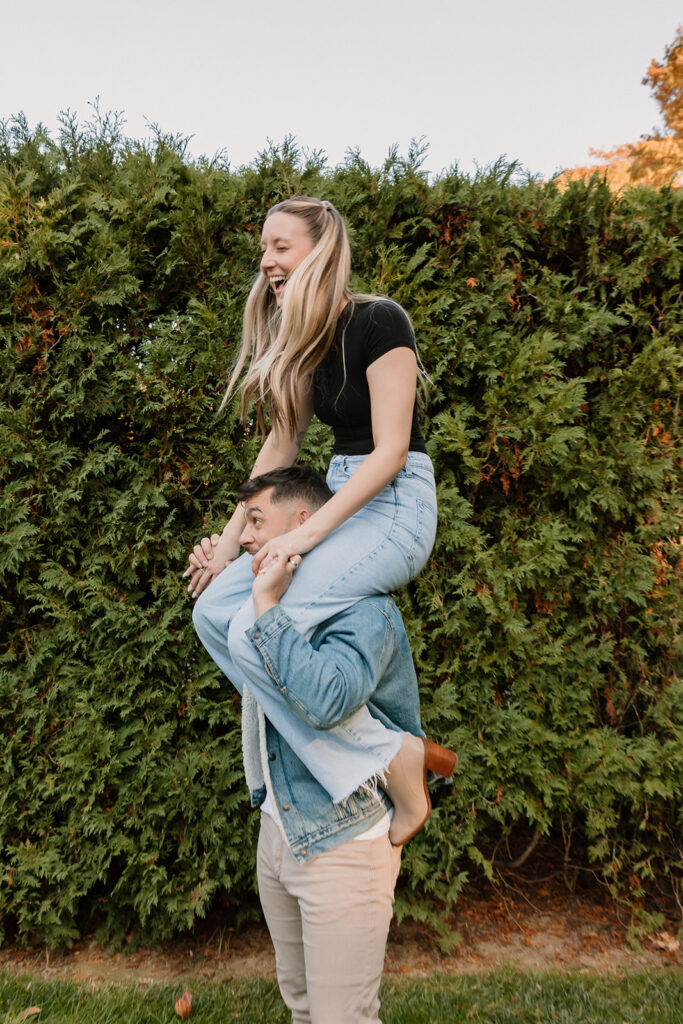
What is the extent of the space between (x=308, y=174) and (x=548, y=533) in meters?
2.15

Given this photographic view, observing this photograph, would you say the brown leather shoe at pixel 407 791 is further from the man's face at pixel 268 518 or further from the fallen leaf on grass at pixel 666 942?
the fallen leaf on grass at pixel 666 942

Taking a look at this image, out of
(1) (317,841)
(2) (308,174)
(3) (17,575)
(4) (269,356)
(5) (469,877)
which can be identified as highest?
(2) (308,174)

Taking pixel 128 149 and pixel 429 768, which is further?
pixel 128 149

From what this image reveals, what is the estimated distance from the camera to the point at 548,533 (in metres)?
3.71

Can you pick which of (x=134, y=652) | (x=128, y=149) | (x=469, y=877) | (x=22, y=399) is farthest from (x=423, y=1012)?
(x=128, y=149)

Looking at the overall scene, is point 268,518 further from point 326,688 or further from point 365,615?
point 326,688

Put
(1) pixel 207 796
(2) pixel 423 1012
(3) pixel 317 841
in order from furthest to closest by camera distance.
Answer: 1. (1) pixel 207 796
2. (2) pixel 423 1012
3. (3) pixel 317 841

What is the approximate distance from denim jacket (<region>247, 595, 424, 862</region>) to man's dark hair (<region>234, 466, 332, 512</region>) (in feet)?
1.19

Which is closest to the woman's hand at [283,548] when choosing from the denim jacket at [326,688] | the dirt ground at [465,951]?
the denim jacket at [326,688]

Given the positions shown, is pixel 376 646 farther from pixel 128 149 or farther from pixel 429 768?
pixel 128 149

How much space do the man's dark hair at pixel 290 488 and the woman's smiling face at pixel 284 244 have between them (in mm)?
550

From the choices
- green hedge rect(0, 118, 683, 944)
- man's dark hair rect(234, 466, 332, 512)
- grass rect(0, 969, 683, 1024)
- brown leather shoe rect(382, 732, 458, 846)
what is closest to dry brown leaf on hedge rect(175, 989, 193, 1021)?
grass rect(0, 969, 683, 1024)

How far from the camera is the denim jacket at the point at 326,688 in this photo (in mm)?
1769

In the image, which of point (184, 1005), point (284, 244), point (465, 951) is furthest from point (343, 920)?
point (465, 951)
